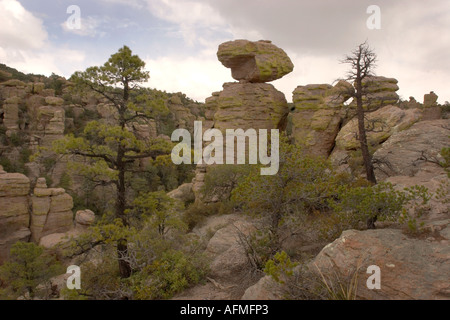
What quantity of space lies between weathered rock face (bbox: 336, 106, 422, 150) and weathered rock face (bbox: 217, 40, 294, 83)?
7.05 meters

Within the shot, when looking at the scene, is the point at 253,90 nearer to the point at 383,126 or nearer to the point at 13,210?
the point at 383,126

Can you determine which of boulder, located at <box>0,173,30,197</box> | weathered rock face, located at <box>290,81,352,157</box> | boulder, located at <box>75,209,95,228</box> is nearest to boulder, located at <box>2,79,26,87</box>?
boulder, located at <box>0,173,30,197</box>

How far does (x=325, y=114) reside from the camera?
1797 cm

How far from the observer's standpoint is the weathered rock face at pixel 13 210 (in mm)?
18969

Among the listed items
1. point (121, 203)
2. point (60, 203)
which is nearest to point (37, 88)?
point (60, 203)

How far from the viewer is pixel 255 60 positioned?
19.6 meters

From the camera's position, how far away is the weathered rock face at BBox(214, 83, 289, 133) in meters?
19.5

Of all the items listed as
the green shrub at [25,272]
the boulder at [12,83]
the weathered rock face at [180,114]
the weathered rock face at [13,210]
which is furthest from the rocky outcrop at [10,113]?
the green shrub at [25,272]

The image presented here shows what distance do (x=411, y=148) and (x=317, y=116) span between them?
262 inches

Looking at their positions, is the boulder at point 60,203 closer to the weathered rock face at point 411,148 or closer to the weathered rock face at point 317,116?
the weathered rock face at point 317,116

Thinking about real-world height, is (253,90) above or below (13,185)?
above

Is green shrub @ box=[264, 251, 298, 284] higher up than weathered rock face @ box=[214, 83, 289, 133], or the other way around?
weathered rock face @ box=[214, 83, 289, 133]

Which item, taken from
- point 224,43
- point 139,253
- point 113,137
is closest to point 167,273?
point 139,253

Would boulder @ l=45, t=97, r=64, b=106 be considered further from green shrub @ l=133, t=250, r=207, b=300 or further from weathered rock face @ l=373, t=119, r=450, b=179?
weathered rock face @ l=373, t=119, r=450, b=179
